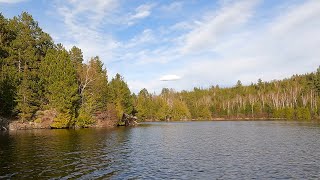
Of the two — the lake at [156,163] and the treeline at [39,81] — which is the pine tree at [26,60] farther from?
the lake at [156,163]

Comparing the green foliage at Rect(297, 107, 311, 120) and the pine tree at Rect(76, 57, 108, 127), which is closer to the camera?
the pine tree at Rect(76, 57, 108, 127)

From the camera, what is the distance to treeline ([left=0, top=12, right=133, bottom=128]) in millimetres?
87812

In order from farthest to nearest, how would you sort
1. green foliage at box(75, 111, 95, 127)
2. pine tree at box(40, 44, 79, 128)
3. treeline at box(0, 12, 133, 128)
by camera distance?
1. green foliage at box(75, 111, 95, 127)
2. pine tree at box(40, 44, 79, 128)
3. treeline at box(0, 12, 133, 128)

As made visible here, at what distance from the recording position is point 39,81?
93.2m

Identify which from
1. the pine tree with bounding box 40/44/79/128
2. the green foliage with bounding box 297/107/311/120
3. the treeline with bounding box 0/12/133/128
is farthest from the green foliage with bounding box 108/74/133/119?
the green foliage with bounding box 297/107/311/120

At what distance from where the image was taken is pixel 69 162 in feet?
119

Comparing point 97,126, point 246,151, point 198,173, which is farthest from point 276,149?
point 97,126

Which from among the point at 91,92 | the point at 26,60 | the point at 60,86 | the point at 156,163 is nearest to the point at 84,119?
the point at 91,92

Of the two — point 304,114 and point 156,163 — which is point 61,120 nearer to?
point 156,163

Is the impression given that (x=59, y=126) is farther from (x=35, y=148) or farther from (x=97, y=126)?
(x=35, y=148)

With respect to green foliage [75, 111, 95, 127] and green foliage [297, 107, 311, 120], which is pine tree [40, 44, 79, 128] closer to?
green foliage [75, 111, 95, 127]

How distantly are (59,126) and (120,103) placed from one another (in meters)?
34.9

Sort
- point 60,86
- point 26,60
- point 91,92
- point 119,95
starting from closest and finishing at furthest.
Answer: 1. point 60,86
2. point 26,60
3. point 91,92
4. point 119,95

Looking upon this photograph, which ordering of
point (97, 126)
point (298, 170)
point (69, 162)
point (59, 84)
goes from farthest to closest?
point (97, 126) → point (59, 84) → point (69, 162) → point (298, 170)
